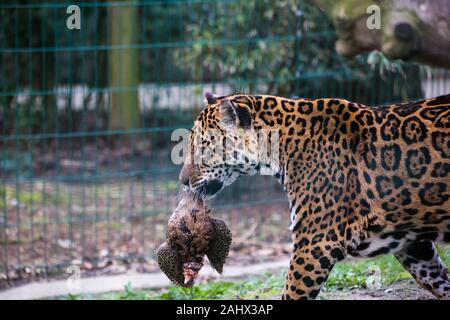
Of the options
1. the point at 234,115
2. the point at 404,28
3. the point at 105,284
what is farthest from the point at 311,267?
the point at 105,284

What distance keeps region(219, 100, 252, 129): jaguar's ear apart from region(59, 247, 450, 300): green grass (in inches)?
64.0

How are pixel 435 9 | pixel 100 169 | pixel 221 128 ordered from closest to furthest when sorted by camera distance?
pixel 221 128 → pixel 435 9 → pixel 100 169

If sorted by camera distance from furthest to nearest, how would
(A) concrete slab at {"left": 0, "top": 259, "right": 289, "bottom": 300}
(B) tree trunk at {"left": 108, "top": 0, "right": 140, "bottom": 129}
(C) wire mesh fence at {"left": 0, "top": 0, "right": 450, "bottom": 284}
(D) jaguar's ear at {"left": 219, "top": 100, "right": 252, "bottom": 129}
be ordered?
(B) tree trunk at {"left": 108, "top": 0, "right": 140, "bottom": 129}, (C) wire mesh fence at {"left": 0, "top": 0, "right": 450, "bottom": 284}, (A) concrete slab at {"left": 0, "top": 259, "right": 289, "bottom": 300}, (D) jaguar's ear at {"left": 219, "top": 100, "right": 252, "bottom": 129}

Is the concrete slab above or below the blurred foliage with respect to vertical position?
below

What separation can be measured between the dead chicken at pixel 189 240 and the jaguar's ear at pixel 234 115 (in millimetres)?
544

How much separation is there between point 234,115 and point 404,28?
1430 millimetres

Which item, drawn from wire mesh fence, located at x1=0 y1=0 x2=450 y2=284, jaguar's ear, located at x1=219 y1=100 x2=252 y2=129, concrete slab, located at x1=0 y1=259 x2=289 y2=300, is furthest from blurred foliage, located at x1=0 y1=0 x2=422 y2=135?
jaguar's ear, located at x1=219 y1=100 x2=252 y2=129

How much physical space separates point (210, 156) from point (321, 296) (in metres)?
1.51

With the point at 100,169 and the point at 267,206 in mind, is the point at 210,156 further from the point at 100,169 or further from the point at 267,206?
the point at 100,169

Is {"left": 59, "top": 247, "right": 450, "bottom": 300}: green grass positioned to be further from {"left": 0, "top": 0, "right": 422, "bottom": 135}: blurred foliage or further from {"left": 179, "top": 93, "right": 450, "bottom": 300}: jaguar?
{"left": 0, "top": 0, "right": 422, "bottom": 135}: blurred foliage

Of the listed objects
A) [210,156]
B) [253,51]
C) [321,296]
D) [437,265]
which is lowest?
[321,296]

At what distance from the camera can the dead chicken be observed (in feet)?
17.4
